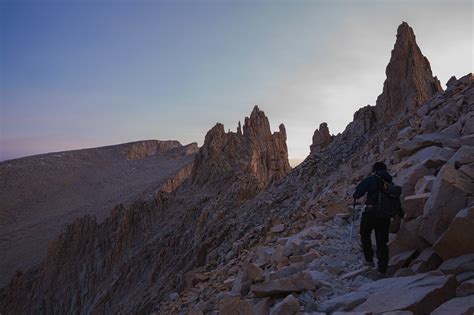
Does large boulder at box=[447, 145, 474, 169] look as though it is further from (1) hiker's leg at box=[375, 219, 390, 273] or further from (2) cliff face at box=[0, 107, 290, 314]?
(2) cliff face at box=[0, 107, 290, 314]

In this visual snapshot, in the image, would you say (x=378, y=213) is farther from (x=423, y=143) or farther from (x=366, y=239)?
(x=423, y=143)

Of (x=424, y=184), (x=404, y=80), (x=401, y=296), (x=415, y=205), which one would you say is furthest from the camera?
(x=404, y=80)

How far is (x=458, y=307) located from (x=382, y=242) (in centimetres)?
248

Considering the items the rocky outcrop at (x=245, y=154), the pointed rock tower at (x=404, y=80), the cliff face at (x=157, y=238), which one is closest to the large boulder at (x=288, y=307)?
the cliff face at (x=157, y=238)

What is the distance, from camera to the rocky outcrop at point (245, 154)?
138 feet

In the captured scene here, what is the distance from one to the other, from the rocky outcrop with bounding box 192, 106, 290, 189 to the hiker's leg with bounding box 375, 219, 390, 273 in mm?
30971

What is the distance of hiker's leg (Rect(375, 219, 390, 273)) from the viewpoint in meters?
6.97

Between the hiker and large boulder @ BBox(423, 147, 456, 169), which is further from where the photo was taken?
large boulder @ BBox(423, 147, 456, 169)

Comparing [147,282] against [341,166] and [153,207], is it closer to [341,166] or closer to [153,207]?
[153,207]

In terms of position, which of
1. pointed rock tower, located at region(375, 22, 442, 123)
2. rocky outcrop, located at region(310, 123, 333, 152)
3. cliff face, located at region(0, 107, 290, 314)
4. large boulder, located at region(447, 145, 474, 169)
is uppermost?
pointed rock tower, located at region(375, 22, 442, 123)

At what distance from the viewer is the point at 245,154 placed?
45344 mm

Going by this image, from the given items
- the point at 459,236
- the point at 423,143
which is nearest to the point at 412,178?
the point at 423,143

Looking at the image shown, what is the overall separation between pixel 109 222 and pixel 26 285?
37.0 ft

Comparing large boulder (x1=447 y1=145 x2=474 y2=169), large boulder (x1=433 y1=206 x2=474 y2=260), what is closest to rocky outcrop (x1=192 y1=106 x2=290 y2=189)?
large boulder (x1=447 y1=145 x2=474 y2=169)
